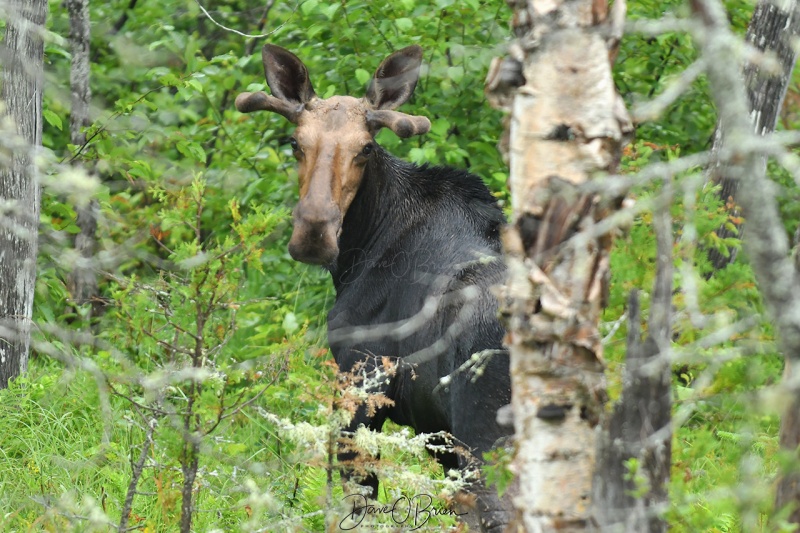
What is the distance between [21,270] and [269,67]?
1.99m

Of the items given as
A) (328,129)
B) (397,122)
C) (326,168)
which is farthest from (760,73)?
(326,168)

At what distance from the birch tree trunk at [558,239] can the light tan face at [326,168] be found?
221 cm

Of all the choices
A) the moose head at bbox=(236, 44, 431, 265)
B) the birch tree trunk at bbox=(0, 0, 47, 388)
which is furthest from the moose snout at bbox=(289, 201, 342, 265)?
the birch tree trunk at bbox=(0, 0, 47, 388)

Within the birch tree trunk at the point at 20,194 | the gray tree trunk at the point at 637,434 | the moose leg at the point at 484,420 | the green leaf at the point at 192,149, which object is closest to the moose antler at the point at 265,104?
the birch tree trunk at the point at 20,194

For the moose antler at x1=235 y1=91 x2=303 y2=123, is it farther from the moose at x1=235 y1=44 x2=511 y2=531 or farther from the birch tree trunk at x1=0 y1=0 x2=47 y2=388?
the birch tree trunk at x1=0 y1=0 x2=47 y2=388

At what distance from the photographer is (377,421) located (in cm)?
513

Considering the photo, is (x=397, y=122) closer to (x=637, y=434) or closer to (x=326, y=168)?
(x=326, y=168)

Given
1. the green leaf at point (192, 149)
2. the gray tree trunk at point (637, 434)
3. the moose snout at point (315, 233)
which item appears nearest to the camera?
the gray tree trunk at point (637, 434)

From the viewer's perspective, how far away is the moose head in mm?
4871

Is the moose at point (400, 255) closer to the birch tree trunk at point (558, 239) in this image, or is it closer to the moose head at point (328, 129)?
the moose head at point (328, 129)

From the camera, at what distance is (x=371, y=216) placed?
5465 mm

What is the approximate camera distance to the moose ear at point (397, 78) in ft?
18.6

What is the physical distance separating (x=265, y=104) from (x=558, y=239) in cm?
310
